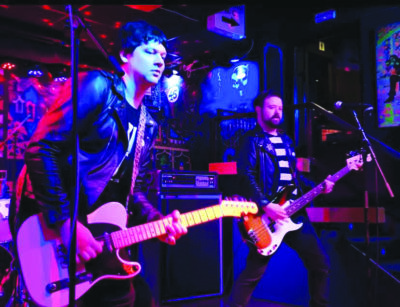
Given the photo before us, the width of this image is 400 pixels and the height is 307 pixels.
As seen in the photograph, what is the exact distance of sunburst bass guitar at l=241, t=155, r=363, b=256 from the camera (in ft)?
9.99

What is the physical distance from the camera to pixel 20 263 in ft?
5.91

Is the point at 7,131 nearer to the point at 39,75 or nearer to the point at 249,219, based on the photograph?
the point at 39,75

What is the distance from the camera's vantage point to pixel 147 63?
2.21 metres

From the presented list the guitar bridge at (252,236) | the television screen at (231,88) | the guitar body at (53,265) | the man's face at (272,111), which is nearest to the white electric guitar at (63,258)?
the guitar body at (53,265)

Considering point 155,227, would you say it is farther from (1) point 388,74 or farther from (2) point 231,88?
(2) point 231,88

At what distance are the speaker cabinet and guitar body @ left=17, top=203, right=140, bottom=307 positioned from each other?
6.72 feet

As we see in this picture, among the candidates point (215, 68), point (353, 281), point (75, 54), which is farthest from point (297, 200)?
point (215, 68)

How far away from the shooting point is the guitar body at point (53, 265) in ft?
5.89

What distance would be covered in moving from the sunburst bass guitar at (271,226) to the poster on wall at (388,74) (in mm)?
2271

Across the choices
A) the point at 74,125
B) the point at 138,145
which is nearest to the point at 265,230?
the point at 138,145

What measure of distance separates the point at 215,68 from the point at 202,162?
Answer: 5.11 feet

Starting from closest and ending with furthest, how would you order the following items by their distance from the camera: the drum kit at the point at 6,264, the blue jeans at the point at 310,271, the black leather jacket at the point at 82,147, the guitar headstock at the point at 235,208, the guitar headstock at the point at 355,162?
the black leather jacket at the point at 82,147 < the guitar headstock at the point at 235,208 < the blue jeans at the point at 310,271 < the guitar headstock at the point at 355,162 < the drum kit at the point at 6,264

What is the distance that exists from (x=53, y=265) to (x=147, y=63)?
1.08 m

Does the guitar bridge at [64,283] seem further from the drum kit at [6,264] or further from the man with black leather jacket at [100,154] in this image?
the drum kit at [6,264]
